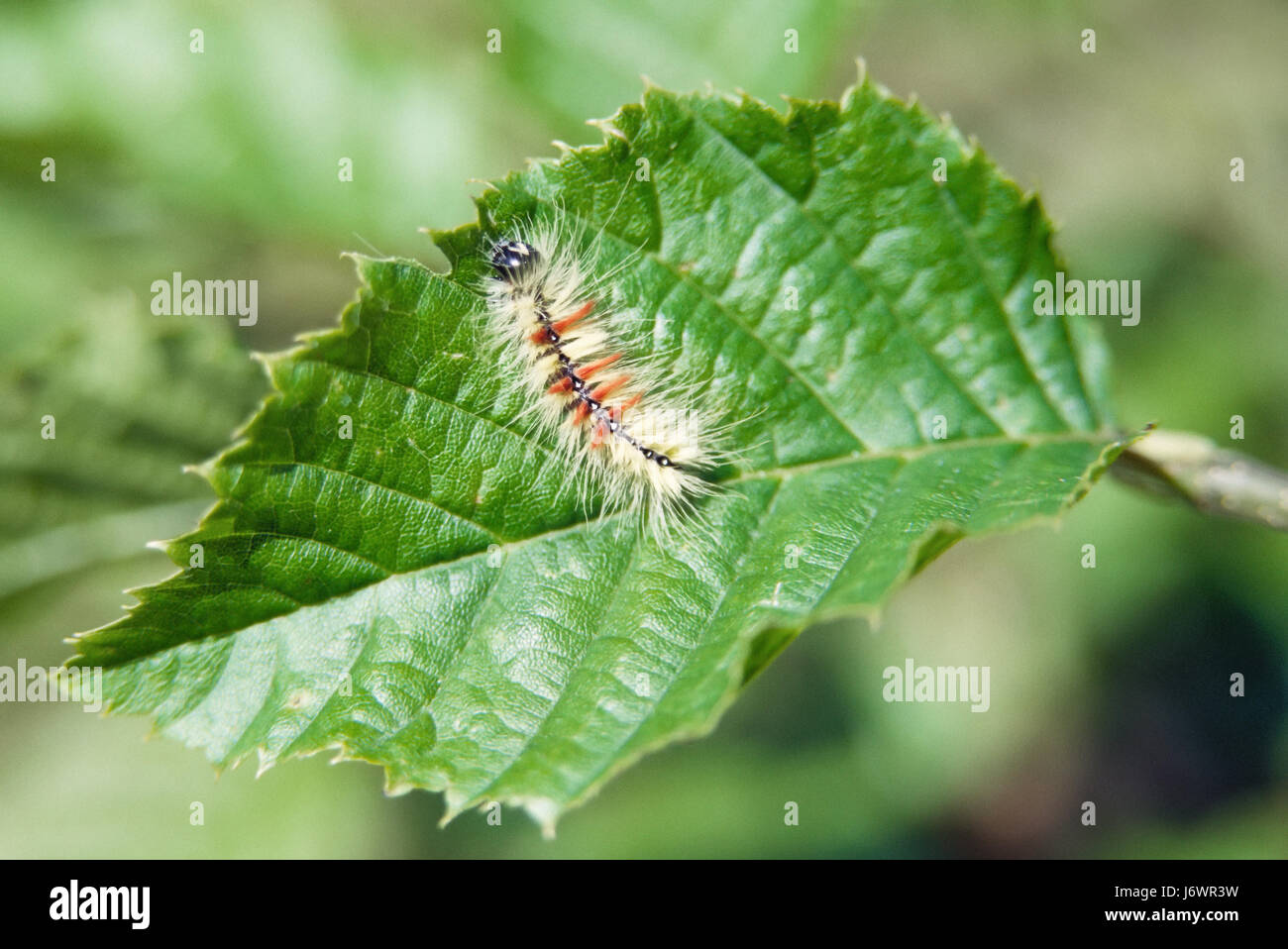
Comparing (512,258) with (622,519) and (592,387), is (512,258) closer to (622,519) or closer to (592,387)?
(592,387)

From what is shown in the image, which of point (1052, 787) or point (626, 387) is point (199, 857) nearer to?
point (626, 387)

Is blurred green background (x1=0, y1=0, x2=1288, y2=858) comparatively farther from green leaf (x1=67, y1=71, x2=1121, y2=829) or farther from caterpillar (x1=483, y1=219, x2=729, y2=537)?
caterpillar (x1=483, y1=219, x2=729, y2=537)

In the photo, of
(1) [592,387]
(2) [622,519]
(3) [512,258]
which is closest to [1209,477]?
(2) [622,519]

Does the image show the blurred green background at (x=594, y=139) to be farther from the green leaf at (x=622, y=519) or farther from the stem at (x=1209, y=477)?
the stem at (x=1209, y=477)

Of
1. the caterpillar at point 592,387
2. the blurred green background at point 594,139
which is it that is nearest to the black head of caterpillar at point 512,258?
the caterpillar at point 592,387

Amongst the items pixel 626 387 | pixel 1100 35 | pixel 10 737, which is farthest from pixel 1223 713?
pixel 10 737

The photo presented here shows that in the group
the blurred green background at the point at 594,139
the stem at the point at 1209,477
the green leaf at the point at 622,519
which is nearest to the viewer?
the green leaf at the point at 622,519
